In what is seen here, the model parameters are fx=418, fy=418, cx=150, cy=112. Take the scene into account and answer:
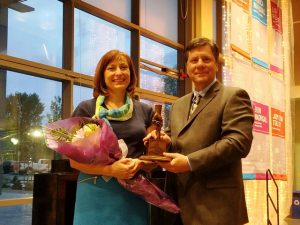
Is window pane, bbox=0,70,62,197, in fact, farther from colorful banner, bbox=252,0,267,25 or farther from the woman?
colorful banner, bbox=252,0,267,25

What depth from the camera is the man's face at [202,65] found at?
5.26ft

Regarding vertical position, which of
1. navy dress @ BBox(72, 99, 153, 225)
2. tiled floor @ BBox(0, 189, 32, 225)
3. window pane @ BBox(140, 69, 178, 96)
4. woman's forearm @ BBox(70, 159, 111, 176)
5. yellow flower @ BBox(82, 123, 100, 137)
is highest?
window pane @ BBox(140, 69, 178, 96)

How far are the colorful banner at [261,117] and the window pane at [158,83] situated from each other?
102 cm

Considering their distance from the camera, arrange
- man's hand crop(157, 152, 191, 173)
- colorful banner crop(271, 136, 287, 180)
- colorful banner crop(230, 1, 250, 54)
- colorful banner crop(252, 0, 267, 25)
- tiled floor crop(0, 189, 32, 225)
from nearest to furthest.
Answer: man's hand crop(157, 152, 191, 173), tiled floor crop(0, 189, 32, 225), colorful banner crop(230, 1, 250, 54), colorful banner crop(252, 0, 267, 25), colorful banner crop(271, 136, 287, 180)

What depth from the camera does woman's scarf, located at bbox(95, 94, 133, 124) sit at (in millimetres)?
1632

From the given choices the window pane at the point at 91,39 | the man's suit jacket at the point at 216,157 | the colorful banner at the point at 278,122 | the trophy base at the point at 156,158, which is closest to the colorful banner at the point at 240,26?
the colorful banner at the point at 278,122

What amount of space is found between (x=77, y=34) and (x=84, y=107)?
8.03 feet

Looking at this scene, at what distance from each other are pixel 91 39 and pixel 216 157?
117 inches

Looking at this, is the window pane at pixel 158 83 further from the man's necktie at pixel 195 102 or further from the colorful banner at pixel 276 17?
the man's necktie at pixel 195 102

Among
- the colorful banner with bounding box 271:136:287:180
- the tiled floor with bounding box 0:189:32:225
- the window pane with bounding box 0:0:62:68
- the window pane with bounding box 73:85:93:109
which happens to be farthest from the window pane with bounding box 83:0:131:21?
the colorful banner with bounding box 271:136:287:180

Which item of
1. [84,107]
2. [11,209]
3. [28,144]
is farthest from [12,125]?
[84,107]

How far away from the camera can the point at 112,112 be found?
164 centimetres

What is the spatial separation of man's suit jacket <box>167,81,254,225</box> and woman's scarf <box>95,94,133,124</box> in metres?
0.24

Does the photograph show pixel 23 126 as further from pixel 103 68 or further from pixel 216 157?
pixel 216 157
